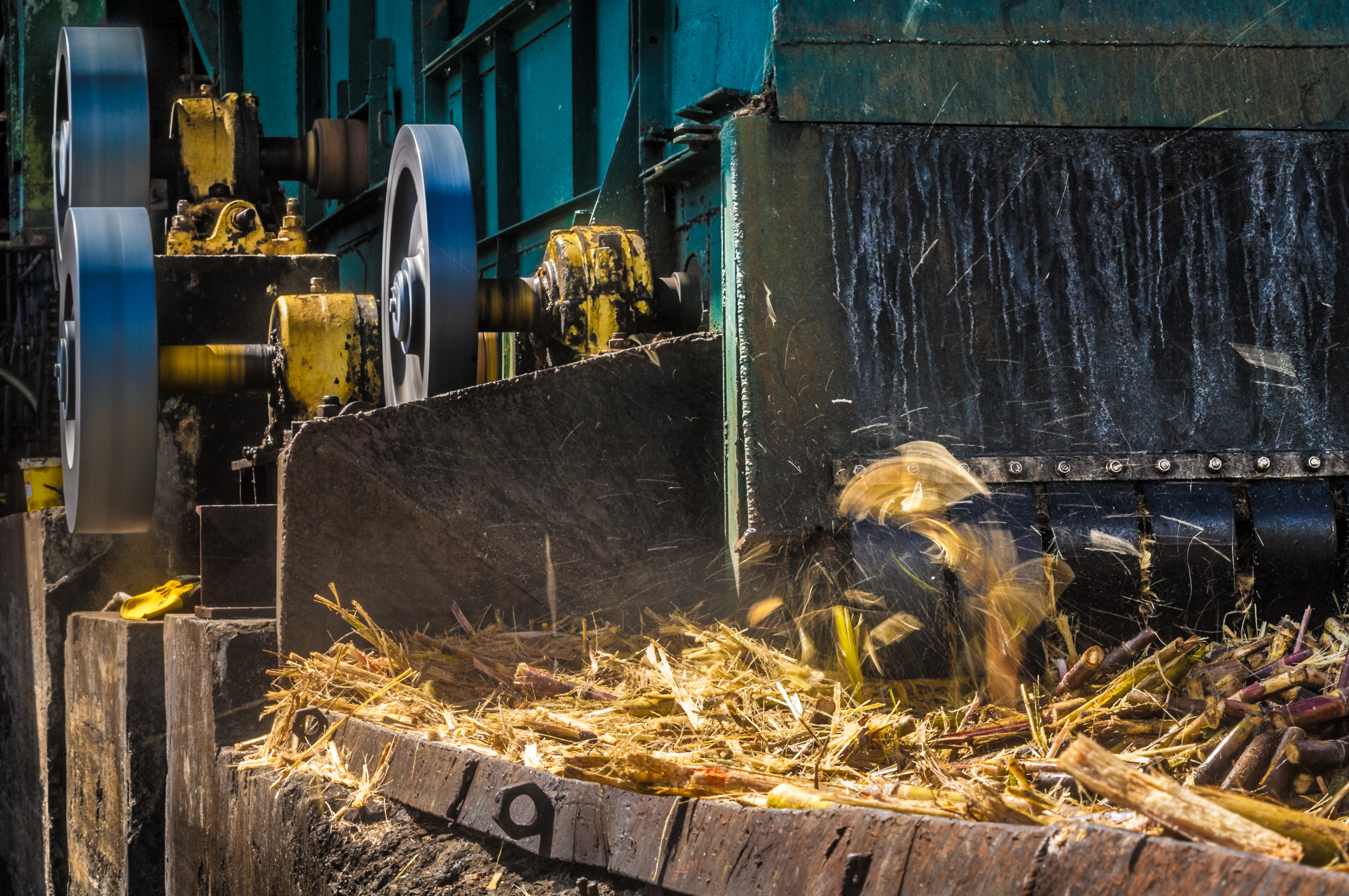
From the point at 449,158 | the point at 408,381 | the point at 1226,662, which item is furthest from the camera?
the point at 408,381

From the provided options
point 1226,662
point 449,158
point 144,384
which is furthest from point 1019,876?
point 144,384

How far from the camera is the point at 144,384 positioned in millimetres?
4906

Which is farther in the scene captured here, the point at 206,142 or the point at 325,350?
the point at 206,142

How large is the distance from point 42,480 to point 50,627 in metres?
1.51

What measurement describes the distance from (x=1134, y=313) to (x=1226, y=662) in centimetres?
111

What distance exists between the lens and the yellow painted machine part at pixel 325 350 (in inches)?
209

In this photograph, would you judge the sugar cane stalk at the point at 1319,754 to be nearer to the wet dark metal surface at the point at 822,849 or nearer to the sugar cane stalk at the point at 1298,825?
the sugar cane stalk at the point at 1298,825

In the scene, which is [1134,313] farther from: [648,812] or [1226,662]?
[648,812]

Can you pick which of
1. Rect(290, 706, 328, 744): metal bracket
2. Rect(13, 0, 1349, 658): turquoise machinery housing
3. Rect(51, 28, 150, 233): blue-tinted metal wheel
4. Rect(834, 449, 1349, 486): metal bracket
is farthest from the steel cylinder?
Rect(51, 28, 150, 233): blue-tinted metal wheel

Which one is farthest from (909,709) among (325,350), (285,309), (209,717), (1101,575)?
(285,309)

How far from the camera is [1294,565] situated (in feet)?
10.7

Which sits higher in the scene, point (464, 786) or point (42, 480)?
point (42, 480)

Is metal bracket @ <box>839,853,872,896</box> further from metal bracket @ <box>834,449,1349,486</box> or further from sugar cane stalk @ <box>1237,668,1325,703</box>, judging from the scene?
metal bracket @ <box>834,449,1349,486</box>

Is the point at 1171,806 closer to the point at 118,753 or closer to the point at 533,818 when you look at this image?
the point at 533,818
